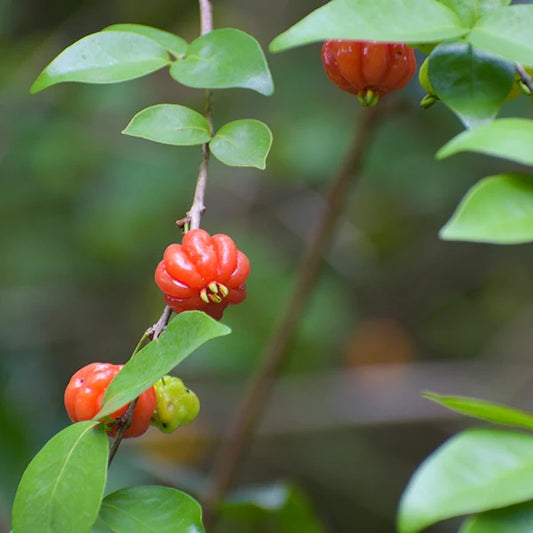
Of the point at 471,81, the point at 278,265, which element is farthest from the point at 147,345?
the point at 278,265

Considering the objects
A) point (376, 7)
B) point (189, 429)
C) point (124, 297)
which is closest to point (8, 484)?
point (189, 429)

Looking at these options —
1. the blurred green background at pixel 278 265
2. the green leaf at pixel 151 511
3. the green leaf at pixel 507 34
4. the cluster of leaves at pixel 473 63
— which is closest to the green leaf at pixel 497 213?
the cluster of leaves at pixel 473 63

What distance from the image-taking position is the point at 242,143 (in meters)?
0.71

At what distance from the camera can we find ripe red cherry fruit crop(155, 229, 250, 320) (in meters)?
0.70

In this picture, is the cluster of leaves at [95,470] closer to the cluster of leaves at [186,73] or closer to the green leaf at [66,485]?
the green leaf at [66,485]

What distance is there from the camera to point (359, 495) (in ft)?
9.77

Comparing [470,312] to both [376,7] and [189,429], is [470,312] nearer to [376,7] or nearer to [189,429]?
[189,429]

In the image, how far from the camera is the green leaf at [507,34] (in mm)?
568

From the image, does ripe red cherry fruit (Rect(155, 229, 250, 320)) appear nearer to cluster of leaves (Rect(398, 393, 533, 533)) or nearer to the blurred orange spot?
cluster of leaves (Rect(398, 393, 533, 533))

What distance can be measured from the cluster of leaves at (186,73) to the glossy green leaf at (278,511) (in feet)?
3.25

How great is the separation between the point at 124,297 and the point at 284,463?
42.1 inches

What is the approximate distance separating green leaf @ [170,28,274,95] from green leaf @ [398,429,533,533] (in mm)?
381

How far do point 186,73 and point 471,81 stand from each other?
30cm

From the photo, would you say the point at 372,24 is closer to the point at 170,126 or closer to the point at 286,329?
the point at 170,126
